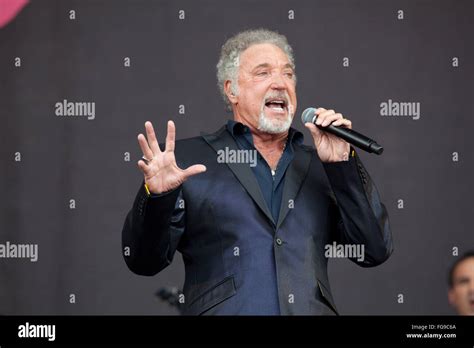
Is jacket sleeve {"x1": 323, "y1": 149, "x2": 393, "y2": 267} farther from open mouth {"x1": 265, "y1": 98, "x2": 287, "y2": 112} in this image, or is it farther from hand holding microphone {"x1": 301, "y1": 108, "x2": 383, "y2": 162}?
open mouth {"x1": 265, "y1": 98, "x2": 287, "y2": 112}

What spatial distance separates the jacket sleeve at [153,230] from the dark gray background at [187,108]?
4.22 feet

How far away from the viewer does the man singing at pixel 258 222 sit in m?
3.52

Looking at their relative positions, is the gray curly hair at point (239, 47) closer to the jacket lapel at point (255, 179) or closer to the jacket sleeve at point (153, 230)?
the jacket lapel at point (255, 179)

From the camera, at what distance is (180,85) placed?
16.4 feet

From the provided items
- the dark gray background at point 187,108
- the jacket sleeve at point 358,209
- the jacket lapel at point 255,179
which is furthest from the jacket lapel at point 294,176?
the dark gray background at point 187,108

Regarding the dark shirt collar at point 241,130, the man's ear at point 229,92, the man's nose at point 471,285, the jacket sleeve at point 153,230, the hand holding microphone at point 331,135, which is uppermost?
the man's ear at point 229,92

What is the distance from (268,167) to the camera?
3.72 metres

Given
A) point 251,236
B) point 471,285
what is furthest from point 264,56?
point 471,285

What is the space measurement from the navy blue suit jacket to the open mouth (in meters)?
0.22

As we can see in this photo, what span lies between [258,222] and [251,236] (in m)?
0.05

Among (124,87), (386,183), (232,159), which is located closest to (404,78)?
(386,183)

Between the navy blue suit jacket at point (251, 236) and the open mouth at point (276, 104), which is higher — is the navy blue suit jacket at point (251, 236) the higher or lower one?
the lower one

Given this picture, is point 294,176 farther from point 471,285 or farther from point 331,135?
point 471,285

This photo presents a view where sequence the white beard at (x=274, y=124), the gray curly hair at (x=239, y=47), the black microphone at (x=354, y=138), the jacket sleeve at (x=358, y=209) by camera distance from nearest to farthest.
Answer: the black microphone at (x=354, y=138) < the jacket sleeve at (x=358, y=209) < the white beard at (x=274, y=124) < the gray curly hair at (x=239, y=47)
